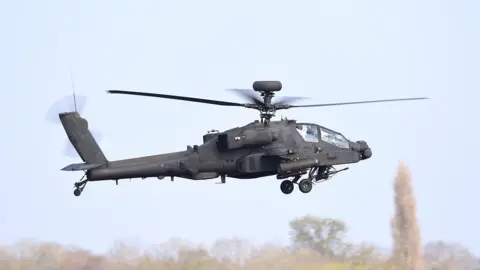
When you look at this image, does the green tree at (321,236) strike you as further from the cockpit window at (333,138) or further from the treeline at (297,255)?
the cockpit window at (333,138)

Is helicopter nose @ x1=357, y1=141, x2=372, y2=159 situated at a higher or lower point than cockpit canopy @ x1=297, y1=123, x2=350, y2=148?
lower

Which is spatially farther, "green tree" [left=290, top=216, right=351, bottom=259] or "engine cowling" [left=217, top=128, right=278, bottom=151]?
"green tree" [left=290, top=216, right=351, bottom=259]

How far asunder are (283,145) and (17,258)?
1203cm

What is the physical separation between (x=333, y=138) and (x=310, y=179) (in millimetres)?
1524

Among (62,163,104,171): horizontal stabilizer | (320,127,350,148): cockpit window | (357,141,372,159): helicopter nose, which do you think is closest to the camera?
(62,163,104,171): horizontal stabilizer

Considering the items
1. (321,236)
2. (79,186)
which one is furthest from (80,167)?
(321,236)

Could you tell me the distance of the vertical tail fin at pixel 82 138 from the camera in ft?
157

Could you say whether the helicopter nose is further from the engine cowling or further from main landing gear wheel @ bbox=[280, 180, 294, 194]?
the engine cowling

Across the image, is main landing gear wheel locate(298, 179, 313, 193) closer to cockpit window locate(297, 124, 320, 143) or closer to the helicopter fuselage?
the helicopter fuselage

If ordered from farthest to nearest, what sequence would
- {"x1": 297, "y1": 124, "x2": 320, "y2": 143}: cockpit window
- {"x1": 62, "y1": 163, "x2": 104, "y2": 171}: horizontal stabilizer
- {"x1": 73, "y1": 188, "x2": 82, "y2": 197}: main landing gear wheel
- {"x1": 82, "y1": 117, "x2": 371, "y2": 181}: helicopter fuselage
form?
{"x1": 297, "y1": 124, "x2": 320, "y2": 143}: cockpit window, {"x1": 82, "y1": 117, "x2": 371, "y2": 181}: helicopter fuselage, {"x1": 73, "y1": 188, "x2": 82, "y2": 197}: main landing gear wheel, {"x1": 62, "y1": 163, "x2": 104, "y2": 171}: horizontal stabilizer

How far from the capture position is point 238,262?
5750cm

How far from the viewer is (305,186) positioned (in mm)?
49188

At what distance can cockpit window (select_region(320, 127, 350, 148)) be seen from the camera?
162 ft

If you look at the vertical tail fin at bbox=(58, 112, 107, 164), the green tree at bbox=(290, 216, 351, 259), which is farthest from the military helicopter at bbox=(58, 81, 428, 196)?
the green tree at bbox=(290, 216, 351, 259)
